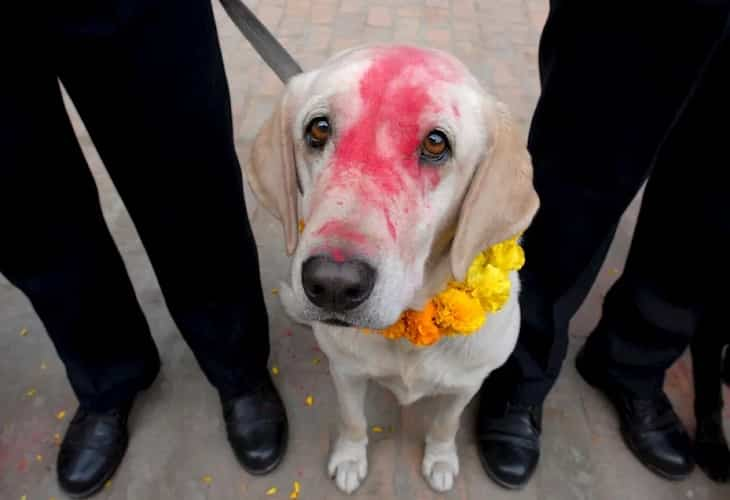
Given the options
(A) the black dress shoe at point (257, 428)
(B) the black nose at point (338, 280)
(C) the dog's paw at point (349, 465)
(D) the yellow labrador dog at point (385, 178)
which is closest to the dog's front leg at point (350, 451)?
(C) the dog's paw at point (349, 465)

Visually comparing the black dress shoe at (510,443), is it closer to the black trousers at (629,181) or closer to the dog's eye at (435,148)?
the black trousers at (629,181)

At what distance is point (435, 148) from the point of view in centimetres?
119

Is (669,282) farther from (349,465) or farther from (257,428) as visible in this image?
(257,428)

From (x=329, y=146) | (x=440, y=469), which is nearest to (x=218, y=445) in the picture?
(x=440, y=469)

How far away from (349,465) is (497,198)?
4.35 feet

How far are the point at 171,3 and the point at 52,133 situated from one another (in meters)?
0.47

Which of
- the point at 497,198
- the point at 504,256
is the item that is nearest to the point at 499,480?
the point at 504,256

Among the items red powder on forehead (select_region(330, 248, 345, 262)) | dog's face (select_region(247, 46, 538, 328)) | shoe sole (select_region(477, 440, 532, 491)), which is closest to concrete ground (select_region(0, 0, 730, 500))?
shoe sole (select_region(477, 440, 532, 491))

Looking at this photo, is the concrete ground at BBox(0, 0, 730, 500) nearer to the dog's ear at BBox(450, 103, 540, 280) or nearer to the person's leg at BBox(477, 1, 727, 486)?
the person's leg at BBox(477, 1, 727, 486)

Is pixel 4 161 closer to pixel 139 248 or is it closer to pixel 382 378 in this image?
pixel 382 378

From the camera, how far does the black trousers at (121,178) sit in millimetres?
1312

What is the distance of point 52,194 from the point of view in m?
1.54

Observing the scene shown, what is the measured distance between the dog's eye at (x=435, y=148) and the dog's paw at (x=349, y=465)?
4.35 ft

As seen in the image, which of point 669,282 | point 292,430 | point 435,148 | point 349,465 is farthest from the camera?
point 292,430
